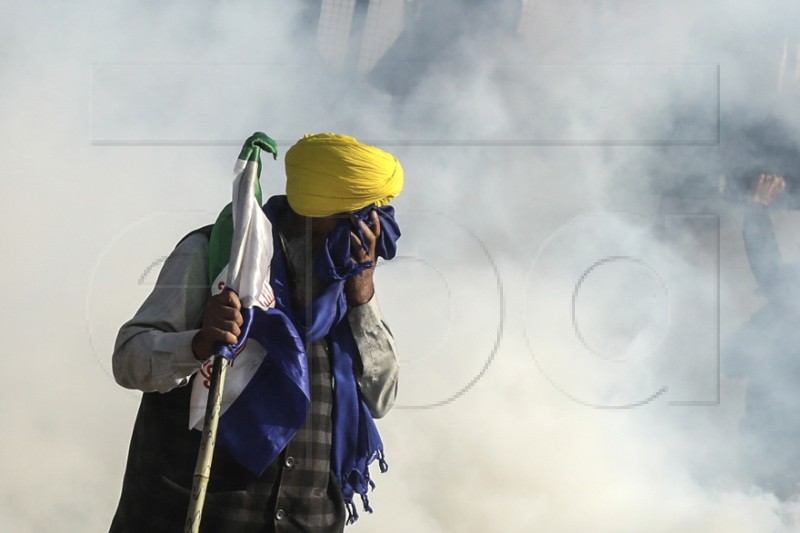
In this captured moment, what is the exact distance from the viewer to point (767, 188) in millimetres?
7059

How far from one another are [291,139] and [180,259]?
11.2 feet

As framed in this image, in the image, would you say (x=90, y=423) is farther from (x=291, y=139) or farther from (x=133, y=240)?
(x=291, y=139)

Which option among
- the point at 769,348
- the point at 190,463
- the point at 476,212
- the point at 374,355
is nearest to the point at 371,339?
the point at 374,355

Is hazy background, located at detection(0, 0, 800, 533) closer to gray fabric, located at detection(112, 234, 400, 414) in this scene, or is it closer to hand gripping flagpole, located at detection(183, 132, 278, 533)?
gray fabric, located at detection(112, 234, 400, 414)

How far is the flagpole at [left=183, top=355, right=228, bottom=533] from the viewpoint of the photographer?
9.62ft

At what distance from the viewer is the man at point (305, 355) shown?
3.16m

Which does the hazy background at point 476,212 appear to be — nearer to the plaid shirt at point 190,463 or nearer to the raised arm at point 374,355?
the raised arm at point 374,355

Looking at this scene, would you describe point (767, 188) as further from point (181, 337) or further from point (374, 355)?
point (181, 337)

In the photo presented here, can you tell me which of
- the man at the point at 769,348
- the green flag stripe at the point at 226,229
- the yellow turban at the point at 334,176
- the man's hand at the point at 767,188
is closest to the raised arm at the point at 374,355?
the yellow turban at the point at 334,176

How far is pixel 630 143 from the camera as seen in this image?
6906mm

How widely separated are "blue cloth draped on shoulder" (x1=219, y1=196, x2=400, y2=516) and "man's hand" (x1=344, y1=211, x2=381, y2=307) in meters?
0.02

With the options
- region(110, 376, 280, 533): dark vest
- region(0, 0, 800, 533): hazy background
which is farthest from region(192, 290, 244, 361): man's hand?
region(0, 0, 800, 533): hazy background

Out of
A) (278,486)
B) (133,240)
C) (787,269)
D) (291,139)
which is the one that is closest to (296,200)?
(278,486)

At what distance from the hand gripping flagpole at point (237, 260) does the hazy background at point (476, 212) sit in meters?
2.66
